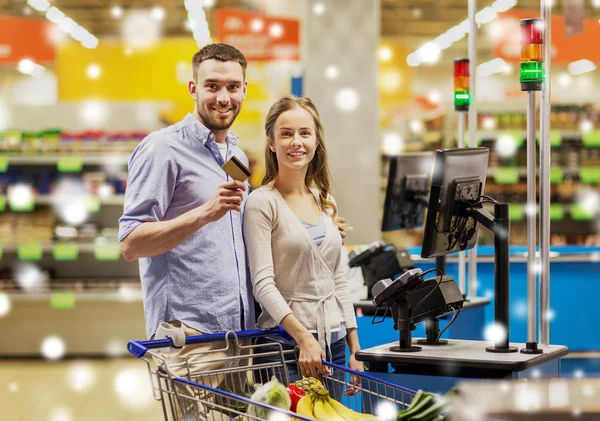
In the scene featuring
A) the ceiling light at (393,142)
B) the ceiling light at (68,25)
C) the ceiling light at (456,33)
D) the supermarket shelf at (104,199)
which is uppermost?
the ceiling light at (456,33)

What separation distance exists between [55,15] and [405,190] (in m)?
9.91

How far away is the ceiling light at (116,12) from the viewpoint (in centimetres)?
1643

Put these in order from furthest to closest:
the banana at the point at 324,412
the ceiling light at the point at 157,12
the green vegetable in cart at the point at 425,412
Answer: the ceiling light at the point at 157,12
the banana at the point at 324,412
the green vegetable in cart at the point at 425,412

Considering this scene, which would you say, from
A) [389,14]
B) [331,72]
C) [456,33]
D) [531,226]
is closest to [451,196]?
[531,226]

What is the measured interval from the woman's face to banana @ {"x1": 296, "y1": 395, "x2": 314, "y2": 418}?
787 mm

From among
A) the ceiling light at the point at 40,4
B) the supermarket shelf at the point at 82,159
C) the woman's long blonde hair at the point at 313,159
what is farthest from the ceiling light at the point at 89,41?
the woman's long blonde hair at the point at 313,159

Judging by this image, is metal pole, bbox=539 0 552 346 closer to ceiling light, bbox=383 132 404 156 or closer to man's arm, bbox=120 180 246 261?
man's arm, bbox=120 180 246 261

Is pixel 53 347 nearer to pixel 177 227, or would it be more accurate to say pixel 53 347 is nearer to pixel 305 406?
pixel 177 227

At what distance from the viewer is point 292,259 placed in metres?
2.33

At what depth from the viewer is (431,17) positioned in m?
17.6

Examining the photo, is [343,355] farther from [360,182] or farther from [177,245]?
[360,182]

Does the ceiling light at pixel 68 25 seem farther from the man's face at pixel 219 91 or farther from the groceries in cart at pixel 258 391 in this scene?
the groceries in cart at pixel 258 391

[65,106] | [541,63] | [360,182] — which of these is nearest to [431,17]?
[65,106]

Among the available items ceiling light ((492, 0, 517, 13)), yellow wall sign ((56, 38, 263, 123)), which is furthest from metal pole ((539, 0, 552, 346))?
yellow wall sign ((56, 38, 263, 123))
